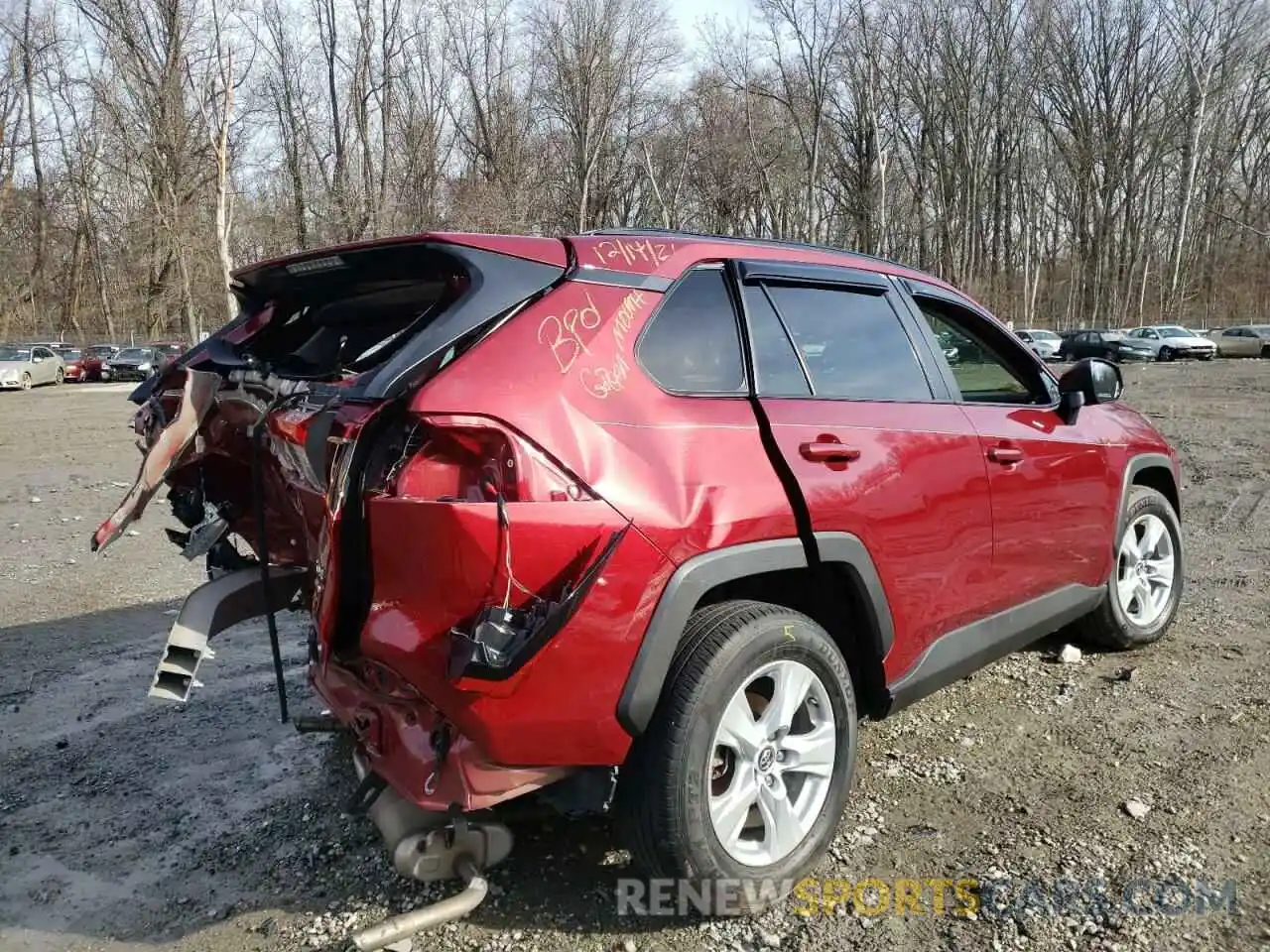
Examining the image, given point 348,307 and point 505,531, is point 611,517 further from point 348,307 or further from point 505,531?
point 348,307

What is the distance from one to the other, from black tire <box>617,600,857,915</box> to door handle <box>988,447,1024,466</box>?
1179 mm

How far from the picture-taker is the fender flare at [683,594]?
227 centimetres

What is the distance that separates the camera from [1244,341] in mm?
39594

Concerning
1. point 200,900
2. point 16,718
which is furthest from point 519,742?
point 16,718

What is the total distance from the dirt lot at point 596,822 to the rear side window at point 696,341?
4.93ft

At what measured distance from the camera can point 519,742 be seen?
86.0 inches

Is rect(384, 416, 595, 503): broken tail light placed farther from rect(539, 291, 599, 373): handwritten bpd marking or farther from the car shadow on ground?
the car shadow on ground

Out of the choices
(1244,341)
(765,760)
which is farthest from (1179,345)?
(765,760)

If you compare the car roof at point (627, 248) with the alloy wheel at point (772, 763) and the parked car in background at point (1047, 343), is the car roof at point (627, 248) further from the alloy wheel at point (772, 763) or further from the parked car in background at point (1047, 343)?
the parked car in background at point (1047, 343)

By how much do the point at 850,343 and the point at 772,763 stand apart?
1397 millimetres

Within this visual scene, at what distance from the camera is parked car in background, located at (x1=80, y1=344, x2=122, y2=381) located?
37.9 m

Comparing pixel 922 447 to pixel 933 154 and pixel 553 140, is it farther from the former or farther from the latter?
pixel 933 154

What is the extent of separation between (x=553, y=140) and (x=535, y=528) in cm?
3653

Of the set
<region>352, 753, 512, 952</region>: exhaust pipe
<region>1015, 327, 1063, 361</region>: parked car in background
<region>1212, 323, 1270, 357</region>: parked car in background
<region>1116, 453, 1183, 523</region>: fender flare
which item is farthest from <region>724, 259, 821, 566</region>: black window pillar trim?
<region>1212, 323, 1270, 357</region>: parked car in background
